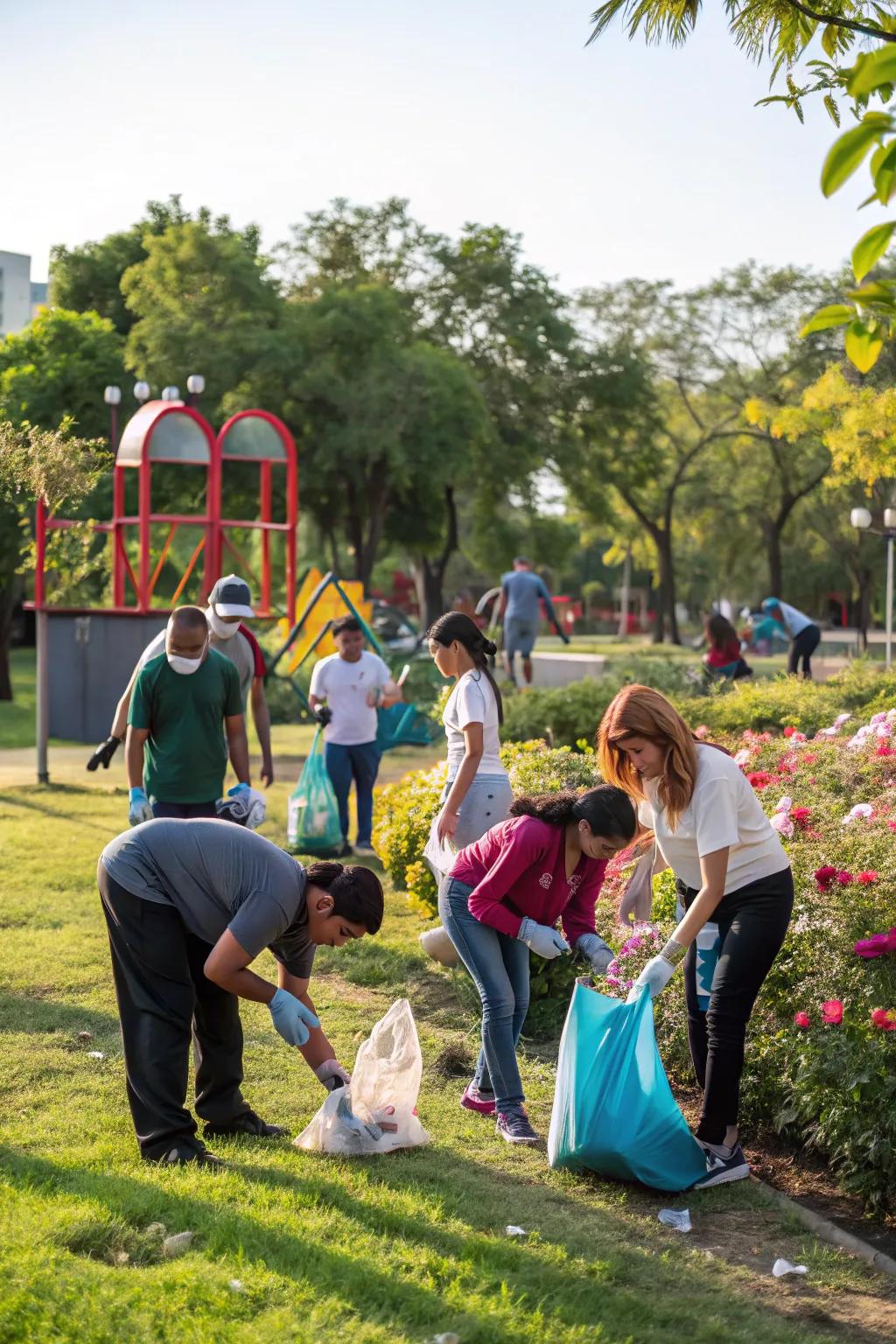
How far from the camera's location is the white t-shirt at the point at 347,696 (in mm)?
9953

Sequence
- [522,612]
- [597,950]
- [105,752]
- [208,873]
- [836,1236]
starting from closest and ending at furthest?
1. [836,1236]
2. [208,873]
3. [597,950]
4. [105,752]
5. [522,612]

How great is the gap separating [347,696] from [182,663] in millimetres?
3823

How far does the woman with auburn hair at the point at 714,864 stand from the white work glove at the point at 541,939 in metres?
0.37

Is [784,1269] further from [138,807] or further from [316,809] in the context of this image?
[316,809]

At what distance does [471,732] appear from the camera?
598 centimetres

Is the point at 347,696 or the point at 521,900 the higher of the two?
the point at 347,696

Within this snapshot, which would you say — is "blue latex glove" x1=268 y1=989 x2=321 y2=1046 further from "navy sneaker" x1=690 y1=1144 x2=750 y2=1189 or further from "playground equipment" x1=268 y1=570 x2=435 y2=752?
"playground equipment" x1=268 y1=570 x2=435 y2=752

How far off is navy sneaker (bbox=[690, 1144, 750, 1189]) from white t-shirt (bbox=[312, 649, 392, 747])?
18.5 ft

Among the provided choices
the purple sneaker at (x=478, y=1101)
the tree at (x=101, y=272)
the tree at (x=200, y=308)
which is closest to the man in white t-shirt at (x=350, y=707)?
the purple sneaker at (x=478, y=1101)

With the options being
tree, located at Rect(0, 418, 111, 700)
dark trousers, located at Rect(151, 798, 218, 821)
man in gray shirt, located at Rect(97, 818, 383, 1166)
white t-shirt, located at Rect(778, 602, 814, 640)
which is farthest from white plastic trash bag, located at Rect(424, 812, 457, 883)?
white t-shirt, located at Rect(778, 602, 814, 640)

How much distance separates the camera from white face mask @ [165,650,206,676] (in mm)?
6160

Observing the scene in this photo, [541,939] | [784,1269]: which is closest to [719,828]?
[541,939]

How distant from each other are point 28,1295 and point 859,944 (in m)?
2.69

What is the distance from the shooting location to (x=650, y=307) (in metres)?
38.7
